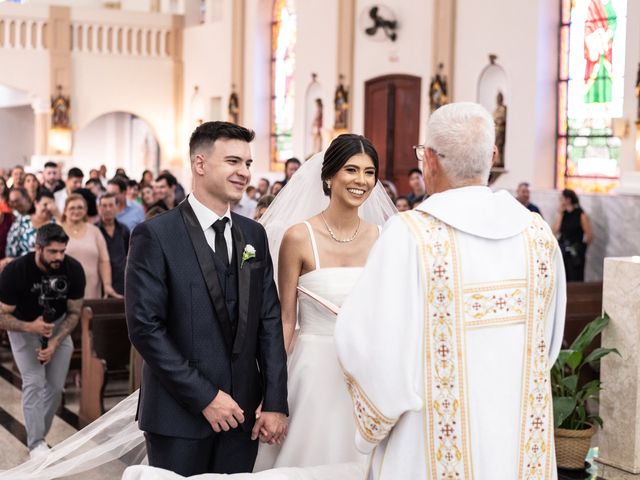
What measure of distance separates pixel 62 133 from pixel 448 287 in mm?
20593

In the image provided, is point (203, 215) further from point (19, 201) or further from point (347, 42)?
point (347, 42)

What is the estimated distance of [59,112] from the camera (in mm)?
Result: 22125

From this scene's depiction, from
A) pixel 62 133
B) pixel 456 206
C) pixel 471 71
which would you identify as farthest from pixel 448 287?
pixel 62 133

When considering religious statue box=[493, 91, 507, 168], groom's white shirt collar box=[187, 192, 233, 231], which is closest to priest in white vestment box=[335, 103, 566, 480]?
groom's white shirt collar box=[187, 192, 233, 231]

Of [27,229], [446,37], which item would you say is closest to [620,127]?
[446,37]

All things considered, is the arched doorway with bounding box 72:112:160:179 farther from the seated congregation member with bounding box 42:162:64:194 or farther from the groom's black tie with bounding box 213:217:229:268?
the groom's black tie with bounding box 213:217:229:268

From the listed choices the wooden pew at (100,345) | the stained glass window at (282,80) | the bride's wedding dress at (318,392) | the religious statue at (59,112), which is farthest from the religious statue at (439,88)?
the bride's wedding dress at (318,392)

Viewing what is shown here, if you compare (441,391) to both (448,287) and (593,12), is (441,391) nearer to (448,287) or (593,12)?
(448,287)

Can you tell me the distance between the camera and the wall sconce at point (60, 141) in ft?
72.3

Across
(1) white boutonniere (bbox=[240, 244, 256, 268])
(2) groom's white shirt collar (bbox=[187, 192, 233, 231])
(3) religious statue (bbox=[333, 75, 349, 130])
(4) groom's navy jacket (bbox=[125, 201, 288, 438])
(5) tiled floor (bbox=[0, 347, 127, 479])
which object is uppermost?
(3) religious statue (bbox=[333, 75, 349, 130])

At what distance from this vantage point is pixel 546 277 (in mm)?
2736

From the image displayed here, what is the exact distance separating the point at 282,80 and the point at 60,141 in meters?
5.47

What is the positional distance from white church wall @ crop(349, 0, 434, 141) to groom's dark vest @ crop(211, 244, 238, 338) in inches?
495

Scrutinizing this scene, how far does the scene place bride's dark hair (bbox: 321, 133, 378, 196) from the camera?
3.80 m
